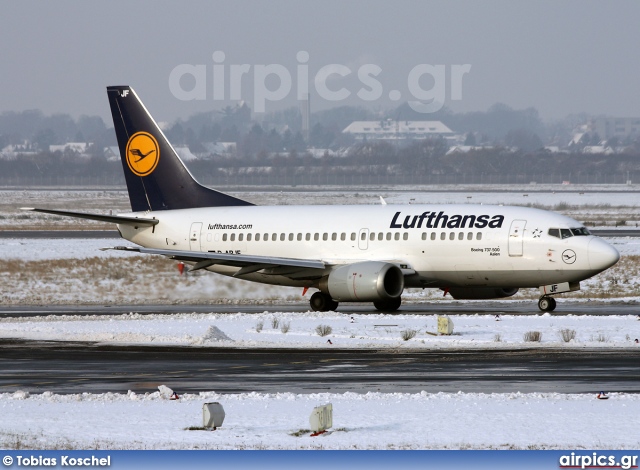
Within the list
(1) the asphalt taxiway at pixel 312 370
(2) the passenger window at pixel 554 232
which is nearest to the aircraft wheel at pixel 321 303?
(2) the passenger window at pixel 554 232

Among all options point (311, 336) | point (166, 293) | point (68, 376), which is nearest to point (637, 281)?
point (166, 293)

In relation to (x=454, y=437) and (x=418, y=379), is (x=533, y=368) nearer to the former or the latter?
(x=418, y=379)

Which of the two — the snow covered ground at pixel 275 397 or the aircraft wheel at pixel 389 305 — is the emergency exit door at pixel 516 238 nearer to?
the snow covered ground at pixel 275 397

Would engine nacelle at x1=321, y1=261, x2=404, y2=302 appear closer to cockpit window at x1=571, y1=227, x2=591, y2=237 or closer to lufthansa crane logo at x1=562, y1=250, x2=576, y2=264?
lufthansa crane logo at x1=562, y1=250, x2=576, y2=264

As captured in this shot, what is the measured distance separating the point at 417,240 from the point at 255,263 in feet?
18.5

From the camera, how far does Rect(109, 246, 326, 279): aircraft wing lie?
41219mm

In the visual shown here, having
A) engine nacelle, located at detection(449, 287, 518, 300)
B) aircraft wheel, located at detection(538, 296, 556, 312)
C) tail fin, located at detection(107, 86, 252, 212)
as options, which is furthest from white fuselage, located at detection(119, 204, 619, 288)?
engine nacelle, located at detection(449, 287, 518, 300)

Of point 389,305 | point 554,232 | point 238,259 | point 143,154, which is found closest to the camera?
point 554,232

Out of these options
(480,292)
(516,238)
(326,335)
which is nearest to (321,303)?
(480,292)

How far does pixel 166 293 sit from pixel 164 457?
35.9m

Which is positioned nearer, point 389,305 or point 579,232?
point 579,232

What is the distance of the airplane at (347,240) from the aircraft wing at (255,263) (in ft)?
0.12

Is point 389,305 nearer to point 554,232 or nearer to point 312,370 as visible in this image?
point 554,232

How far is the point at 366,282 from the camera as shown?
39.2 metres
